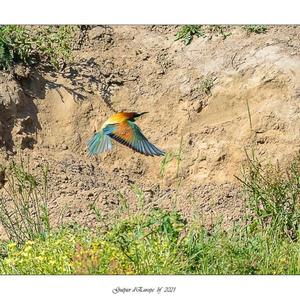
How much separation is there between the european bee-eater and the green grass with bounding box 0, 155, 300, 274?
0.36 m

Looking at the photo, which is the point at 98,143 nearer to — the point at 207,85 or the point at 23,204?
the point at 23,204

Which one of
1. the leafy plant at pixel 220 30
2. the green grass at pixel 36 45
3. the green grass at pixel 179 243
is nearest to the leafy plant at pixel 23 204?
the green grass at pixel 179 243

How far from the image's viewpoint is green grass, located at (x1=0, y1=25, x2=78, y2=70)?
6906mm

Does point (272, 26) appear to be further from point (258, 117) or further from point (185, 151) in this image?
point (185, 151)

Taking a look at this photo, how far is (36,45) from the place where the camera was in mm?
7023

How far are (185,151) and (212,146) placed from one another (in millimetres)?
199

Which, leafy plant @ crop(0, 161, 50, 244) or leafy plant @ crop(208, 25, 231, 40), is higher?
leafy plant @ crop(208, 25, 231, 40)

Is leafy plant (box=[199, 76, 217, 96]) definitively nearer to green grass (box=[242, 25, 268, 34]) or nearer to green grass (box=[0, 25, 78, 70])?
green grass (box=[242, 25, 268, 34])

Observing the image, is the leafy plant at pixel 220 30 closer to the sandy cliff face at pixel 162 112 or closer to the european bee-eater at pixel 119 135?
the sandy cliff face at pixel 162 112

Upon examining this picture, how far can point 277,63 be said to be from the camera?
7.05 m

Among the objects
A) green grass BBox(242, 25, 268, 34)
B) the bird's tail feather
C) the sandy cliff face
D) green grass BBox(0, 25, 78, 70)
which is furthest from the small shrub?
green grass BBox(0, 25, 78, 70)

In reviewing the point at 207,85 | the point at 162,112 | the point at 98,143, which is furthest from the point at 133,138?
the point at 207,85

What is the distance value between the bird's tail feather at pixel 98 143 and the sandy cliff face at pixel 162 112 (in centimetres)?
4
